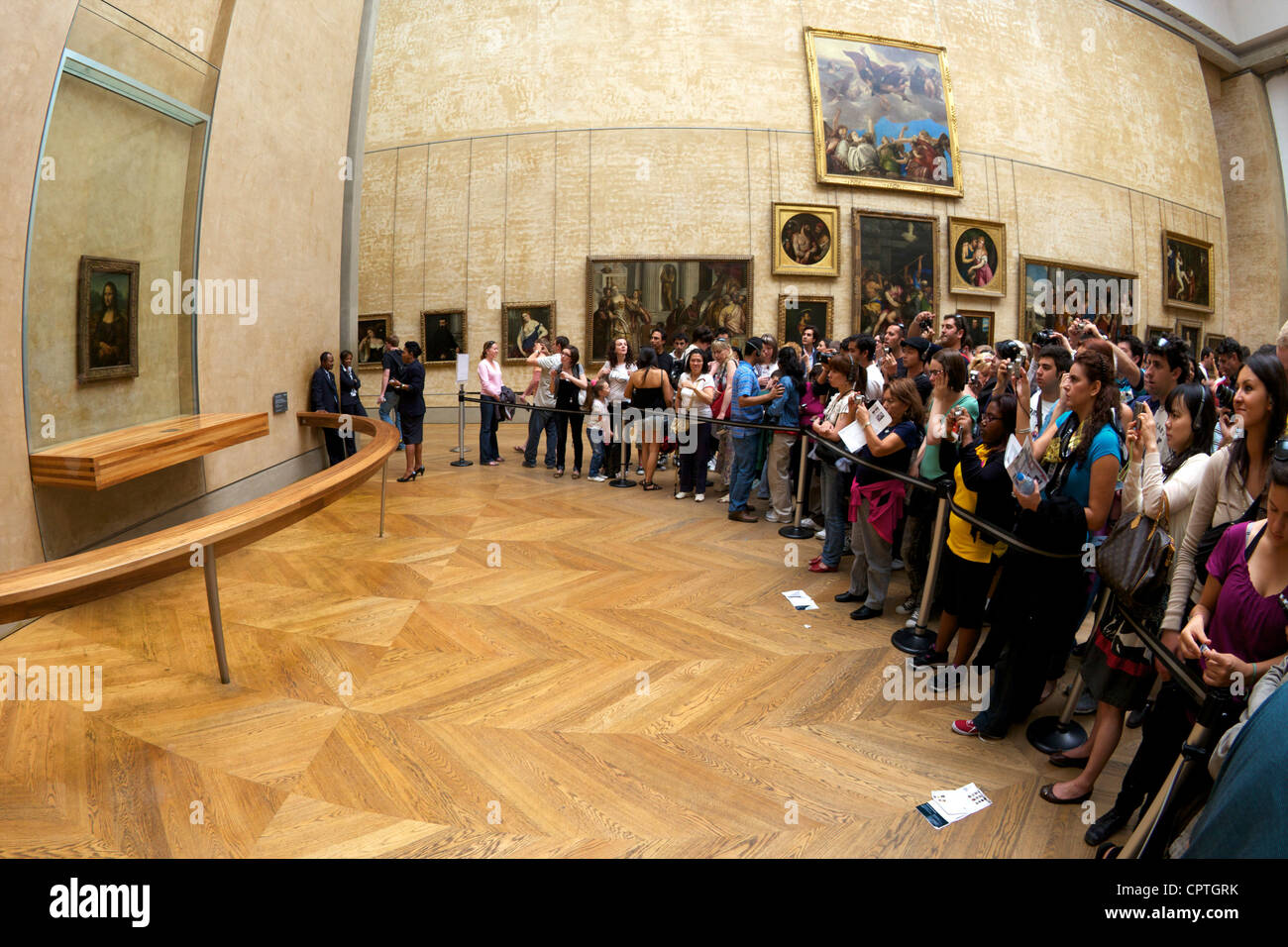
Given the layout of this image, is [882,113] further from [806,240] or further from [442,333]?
[442,333]

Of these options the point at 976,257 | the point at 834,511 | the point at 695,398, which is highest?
the point at 976,257

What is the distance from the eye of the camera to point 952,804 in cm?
296

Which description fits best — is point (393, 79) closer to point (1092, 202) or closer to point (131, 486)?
point (131, 486)

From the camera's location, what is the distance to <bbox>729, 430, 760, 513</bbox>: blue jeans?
763cm

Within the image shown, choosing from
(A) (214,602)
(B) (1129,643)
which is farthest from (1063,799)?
(A) (214,602)

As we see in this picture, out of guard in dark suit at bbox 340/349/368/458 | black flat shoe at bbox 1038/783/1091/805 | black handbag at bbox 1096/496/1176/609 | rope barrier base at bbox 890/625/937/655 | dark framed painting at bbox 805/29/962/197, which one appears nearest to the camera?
black handbag at bbox 1096/496/1176/609

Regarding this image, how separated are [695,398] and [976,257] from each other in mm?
11337

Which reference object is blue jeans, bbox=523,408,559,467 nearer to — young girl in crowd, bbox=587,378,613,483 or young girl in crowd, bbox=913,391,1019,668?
young girl in crowd, bbox=587,378,613,483

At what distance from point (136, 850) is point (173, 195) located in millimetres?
5503

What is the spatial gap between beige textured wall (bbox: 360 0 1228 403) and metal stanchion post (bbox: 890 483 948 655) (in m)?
12.3

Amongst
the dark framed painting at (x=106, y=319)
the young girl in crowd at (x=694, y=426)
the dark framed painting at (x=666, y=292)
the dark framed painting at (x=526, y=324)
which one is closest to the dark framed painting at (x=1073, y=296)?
the dark framed painting at (x=666, y=292)

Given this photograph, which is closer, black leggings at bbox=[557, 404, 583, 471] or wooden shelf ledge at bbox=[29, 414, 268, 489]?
wooden shelf ledge at bbox=[29, 414, 268, 489]

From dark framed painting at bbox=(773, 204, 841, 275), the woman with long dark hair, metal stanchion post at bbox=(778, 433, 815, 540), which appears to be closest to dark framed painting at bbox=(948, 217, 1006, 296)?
dark framed painting at bbox=(773, 204, 841, 275)

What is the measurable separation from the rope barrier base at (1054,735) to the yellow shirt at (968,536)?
0.83 metres
